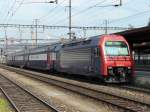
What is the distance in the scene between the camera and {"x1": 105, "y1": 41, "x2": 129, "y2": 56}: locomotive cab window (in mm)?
Result: 24938

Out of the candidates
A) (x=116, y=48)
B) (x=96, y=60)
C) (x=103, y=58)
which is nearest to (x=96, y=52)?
(x=96, y=60)

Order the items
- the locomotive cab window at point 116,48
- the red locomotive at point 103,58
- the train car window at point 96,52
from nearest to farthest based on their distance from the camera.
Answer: the red locomotive at point 103,58, the locomotive cab window at point 116,48, the train car window at point 96,52

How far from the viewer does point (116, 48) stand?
83.0 ft

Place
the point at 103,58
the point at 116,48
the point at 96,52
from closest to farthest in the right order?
the point at 103,58 < the point at 116,48 < the point at 96,52

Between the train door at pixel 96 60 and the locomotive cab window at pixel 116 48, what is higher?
the locomotive cab window at pixel 116 48

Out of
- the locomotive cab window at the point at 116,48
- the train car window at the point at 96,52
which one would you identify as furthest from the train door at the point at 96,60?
the locomotive cab window at the point at 116,48

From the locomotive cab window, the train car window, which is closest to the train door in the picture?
the train car window

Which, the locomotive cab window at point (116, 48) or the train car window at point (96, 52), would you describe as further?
the train car window at point (96, 52)

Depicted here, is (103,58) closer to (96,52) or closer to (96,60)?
(96,60)

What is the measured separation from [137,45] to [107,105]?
125ft

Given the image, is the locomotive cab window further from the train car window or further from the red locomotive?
the train car window

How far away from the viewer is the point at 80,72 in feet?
95.9

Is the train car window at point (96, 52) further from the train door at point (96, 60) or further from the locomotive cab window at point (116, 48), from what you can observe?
the locomotive cab window at point (116, 48)

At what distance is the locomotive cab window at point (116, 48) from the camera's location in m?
24.9
